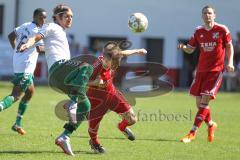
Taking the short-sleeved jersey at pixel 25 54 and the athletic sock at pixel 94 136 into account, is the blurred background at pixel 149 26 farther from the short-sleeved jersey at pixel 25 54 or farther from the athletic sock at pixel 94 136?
the athletic sock at pixel 94 136

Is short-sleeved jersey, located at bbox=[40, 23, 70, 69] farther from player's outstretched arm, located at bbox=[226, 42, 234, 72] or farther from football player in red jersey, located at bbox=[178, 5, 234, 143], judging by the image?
player's outstretched arm, located at bbox=[226, 42, 234, 72]

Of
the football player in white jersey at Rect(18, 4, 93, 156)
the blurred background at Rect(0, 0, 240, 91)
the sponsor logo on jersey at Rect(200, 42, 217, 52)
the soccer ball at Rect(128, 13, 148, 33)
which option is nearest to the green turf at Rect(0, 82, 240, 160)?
the football player in white jersey at Rect(18, 4, 93, 156)

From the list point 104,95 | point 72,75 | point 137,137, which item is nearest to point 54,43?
point 72,75

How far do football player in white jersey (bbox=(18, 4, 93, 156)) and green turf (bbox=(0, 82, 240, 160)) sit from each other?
456 millimetres

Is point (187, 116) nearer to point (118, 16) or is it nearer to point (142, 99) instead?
point (142, 99)

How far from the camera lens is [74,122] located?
901cm

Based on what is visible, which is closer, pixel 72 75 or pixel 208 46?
pixel 72 75

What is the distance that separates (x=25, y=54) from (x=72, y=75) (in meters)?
2.48

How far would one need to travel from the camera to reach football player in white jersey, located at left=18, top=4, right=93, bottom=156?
9.05m

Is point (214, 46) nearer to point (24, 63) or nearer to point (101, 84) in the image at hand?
point (101, 84)

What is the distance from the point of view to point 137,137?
1145cm

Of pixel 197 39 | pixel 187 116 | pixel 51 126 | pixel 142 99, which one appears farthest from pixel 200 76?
pixel 142 99

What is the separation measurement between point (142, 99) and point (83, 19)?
13.9m

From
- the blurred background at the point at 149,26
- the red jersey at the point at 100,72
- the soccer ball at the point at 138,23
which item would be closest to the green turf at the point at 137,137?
the red jersey at the point at 100,72
